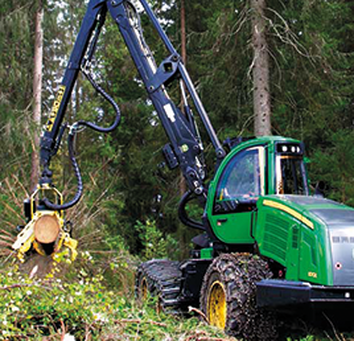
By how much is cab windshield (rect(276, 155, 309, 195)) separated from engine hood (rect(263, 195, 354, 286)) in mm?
769

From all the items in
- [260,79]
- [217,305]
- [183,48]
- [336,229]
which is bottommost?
[217,305]

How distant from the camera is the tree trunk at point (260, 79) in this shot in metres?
11.9

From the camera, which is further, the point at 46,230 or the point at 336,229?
the point at 46,230

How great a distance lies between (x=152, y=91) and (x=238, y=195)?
2225mm

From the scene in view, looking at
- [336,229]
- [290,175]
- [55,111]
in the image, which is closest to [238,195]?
[290,175]

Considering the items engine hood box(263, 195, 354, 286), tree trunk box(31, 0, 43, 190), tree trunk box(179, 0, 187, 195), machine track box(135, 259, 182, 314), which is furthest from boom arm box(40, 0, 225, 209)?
→ tree trunk box(179, 0, 187, 195)

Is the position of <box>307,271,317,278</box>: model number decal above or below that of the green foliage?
above

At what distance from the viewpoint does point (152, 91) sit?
8773mm

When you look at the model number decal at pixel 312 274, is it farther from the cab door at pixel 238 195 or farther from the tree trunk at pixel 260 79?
the tree trunk at pixel 260 79

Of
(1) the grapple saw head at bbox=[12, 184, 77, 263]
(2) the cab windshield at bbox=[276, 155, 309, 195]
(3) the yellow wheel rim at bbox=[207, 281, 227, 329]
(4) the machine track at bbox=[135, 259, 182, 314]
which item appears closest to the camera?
(3) the yellow wheel rim at bbox=[207, 281, 227, 329]

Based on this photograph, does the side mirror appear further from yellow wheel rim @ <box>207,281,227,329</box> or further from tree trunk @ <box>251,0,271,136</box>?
tree trunk @ <box>251,0,271,136</box>

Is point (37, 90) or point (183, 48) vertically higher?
point (183, 48)

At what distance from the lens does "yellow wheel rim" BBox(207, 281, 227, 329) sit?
698cm

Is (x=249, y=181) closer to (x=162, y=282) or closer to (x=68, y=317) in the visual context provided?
(x=162, y=282)
